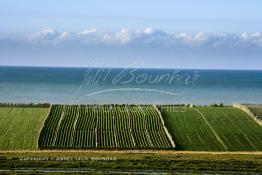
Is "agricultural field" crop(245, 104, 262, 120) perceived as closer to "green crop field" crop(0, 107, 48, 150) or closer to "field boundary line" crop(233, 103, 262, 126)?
"field boundary line" crop(233, 103, 262, 126)

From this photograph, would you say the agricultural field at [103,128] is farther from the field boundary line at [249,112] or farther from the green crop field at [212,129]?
the field boundary line at [249,112]

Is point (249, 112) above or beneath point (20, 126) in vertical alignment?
above

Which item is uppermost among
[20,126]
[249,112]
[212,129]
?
[249,112]

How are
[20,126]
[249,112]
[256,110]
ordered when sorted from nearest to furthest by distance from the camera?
[20,126] < [249,112] < [256,110]

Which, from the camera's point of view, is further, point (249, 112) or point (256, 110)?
point (256, 110)

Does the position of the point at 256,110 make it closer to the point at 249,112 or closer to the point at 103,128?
the point at 249,112

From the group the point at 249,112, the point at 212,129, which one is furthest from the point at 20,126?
the point at 249,112

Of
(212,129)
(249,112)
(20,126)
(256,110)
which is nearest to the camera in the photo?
(20,126)
